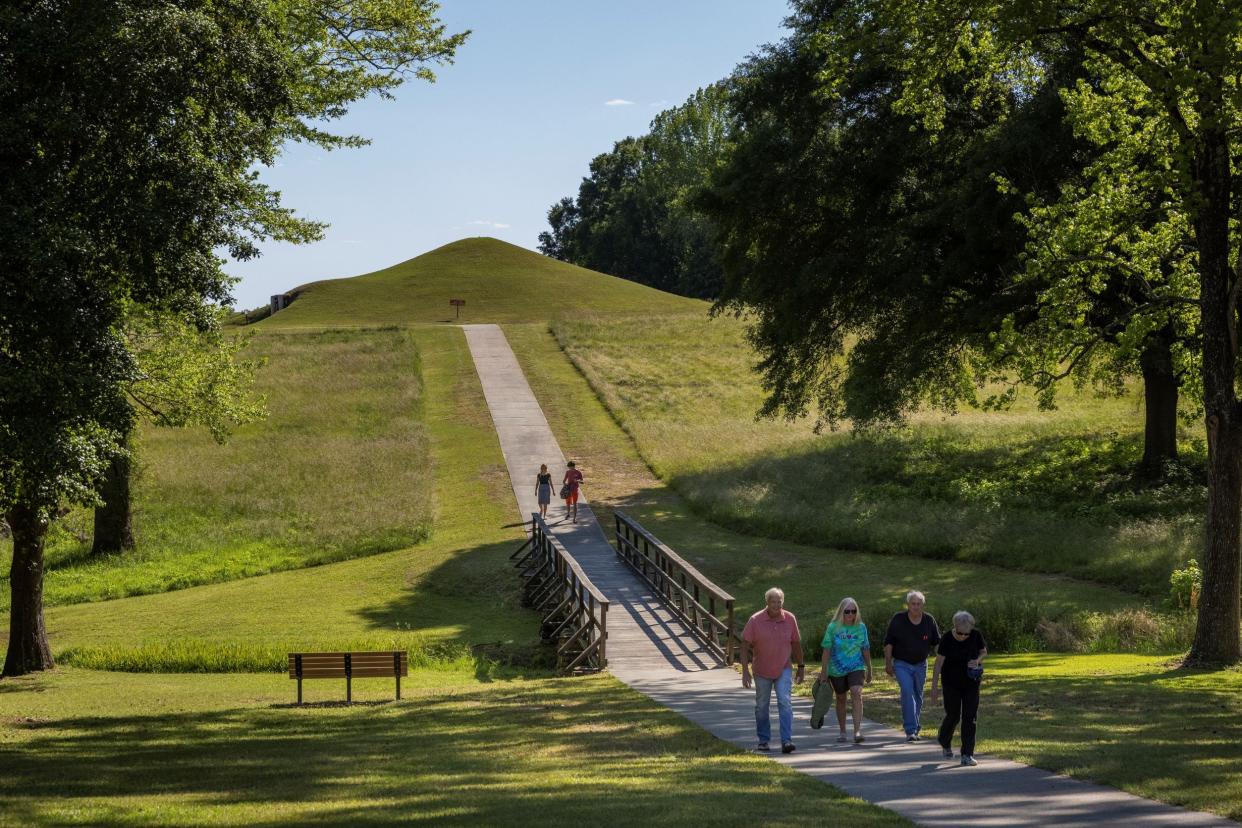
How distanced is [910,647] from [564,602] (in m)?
12.6

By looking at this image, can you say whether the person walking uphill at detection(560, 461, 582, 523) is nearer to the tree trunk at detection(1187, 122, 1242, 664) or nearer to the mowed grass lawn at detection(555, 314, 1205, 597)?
the mowed grass lawn at detection(555, 314, 1205, 597)

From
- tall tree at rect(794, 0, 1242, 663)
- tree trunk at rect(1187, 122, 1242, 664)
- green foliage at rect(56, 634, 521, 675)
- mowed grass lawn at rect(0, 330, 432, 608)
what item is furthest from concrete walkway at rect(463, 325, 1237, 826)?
mowed grass lawn at rect(0, 330, 432, 608)

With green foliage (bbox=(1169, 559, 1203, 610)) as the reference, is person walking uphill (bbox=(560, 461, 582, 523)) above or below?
above

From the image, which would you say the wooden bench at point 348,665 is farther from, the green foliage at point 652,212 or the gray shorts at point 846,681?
the green foliage at point 652,212

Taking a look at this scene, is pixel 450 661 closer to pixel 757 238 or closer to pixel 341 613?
pixel 341 613

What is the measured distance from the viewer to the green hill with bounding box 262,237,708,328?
88.3 m

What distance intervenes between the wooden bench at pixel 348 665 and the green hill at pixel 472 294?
6425 cm

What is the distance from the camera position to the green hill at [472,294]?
8831cm

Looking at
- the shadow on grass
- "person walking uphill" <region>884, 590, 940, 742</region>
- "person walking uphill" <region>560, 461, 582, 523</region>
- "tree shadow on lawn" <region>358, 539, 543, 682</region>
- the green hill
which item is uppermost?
the green hill

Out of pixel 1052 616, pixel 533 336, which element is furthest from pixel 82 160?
pixel 533 336

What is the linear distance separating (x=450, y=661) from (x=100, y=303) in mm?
11782

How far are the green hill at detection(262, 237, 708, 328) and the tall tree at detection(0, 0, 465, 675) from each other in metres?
67.7

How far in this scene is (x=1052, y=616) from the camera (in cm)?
2356

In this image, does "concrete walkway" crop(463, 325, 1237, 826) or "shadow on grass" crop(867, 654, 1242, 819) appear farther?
"shadow on grass" crop(867, 654, 1242, 819)
